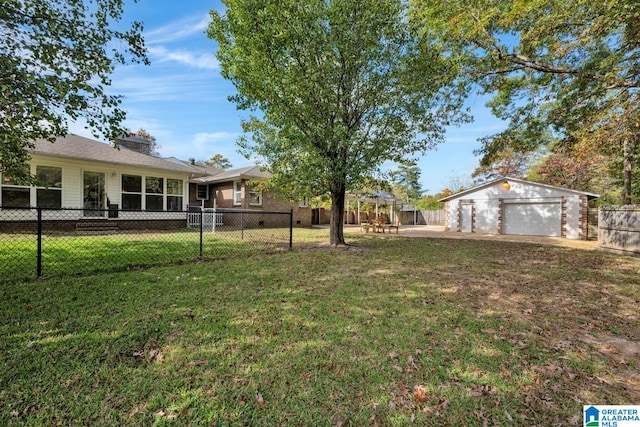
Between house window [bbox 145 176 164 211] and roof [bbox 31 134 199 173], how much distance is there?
99cm

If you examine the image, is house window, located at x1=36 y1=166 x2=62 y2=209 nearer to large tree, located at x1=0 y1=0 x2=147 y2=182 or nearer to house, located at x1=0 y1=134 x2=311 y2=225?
house, located at x1=0 y1=134 x2=311 y2=225

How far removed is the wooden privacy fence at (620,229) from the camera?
940cm

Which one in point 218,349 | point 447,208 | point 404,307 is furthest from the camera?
point 447,208

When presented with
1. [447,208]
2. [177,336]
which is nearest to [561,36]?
[177,336]

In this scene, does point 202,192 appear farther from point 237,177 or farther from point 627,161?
point 627,161

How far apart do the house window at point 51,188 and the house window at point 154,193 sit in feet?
11.0

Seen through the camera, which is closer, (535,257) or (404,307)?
(404,307)

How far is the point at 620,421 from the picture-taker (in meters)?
2.15

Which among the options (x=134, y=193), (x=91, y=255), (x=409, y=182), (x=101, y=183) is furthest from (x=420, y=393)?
(x=409, y=182)

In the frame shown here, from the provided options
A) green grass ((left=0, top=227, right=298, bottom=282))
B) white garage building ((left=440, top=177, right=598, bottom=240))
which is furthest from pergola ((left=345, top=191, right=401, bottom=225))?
green grass ((left=0, top=227, right=298, bottom=282))

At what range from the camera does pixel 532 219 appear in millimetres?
16438

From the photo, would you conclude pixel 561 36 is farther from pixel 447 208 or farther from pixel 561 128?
pixel 447 208

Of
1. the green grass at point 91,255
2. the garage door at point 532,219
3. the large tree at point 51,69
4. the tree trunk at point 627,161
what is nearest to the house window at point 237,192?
the green grass at point 91,255

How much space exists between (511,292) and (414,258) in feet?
10.3
